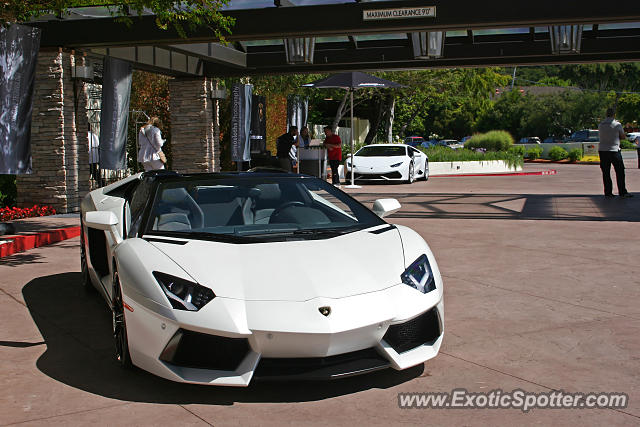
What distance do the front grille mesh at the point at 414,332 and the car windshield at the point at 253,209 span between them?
0.91m

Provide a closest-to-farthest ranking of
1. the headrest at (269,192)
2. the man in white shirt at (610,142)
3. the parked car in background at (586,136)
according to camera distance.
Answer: the headrest at (269,192), the man in white shirt at (610,142), the parked car in background at (586,136)

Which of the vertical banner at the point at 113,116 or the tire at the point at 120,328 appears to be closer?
the tire at the point at 120,328

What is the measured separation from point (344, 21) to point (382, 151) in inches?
434

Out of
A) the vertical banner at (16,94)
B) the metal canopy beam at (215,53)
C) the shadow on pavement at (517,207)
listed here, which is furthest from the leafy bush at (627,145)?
the vertical banner at (16,94)

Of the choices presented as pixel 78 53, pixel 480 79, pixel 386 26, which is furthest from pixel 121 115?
pixel 480 79

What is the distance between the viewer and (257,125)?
23.7 meters

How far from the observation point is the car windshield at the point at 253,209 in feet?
17.6

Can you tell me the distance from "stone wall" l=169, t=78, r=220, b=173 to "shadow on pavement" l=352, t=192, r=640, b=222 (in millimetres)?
4798

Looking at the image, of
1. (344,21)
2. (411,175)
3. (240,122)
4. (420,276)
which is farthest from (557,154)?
(420,276)

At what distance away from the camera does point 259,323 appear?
4133mm

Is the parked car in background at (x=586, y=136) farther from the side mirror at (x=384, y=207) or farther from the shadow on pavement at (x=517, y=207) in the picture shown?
the side mirror at (x=384, y=207)

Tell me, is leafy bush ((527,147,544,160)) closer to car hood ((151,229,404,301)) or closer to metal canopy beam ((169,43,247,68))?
metal canopy beam ((169,43,247,68))

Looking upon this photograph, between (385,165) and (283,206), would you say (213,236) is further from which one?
(385,165)

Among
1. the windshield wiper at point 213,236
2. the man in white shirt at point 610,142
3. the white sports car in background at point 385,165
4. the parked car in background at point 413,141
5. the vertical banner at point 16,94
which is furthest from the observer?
the parked car in background at point 413,141
